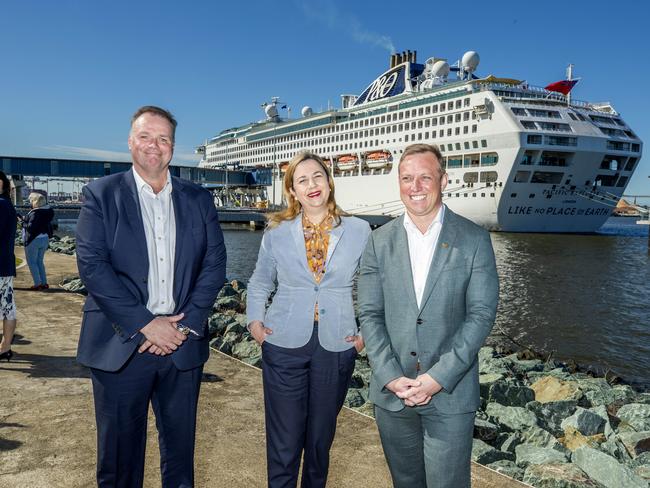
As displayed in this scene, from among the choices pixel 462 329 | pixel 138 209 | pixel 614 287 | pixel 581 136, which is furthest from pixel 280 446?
pixel 581 136

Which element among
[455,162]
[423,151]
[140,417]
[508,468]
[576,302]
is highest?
[455,162]

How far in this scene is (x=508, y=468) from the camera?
3.66 metres

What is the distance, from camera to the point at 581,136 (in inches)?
1433

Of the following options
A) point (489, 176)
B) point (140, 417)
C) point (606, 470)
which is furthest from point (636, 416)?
point (489, 176)

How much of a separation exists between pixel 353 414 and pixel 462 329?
2148 mm

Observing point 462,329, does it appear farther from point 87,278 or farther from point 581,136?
point 581,136

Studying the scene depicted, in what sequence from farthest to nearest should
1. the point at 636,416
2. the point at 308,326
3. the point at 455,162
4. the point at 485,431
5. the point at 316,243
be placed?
the point at 455,162 → the point at 636,416 → the point at 485,431 → the point at 316,243 → the point at 308,326

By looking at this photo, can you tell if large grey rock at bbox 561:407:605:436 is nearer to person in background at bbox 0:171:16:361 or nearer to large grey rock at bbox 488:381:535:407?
large grey rock at bbox 488:381:535:407

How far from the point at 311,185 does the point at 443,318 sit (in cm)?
101

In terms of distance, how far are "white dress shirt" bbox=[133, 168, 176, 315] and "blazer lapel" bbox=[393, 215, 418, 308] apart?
3.71ft

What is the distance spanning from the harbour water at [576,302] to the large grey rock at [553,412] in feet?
15.6

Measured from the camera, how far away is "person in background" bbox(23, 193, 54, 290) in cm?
853

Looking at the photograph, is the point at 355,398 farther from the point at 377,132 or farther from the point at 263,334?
the point at 377,132

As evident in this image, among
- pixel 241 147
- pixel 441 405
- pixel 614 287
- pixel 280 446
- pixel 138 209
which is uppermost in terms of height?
Result: pixel 241 147
